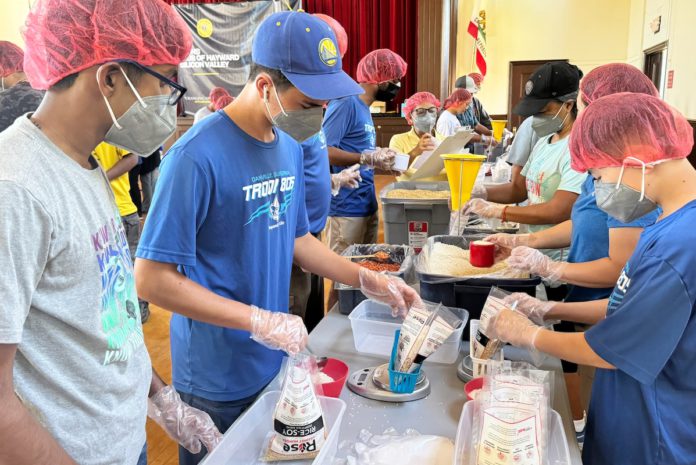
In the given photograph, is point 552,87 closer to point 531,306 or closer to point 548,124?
point 548,124

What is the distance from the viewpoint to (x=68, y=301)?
0.72m

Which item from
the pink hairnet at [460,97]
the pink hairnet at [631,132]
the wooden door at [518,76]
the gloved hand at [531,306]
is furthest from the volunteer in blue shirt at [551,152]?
the wooden door at [518,76]

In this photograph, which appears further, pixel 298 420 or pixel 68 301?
pixel 298 420

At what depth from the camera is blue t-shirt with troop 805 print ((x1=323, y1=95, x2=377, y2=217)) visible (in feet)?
8.95

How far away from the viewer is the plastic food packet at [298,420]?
0.88m

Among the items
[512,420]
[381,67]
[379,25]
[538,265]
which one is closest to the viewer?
[512,420]

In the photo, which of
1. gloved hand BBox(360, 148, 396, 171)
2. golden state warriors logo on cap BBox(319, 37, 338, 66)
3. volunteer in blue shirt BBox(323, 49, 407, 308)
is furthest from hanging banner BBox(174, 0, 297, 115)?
golden state warriors logo on cap BBox(319, 37, 338, 66)

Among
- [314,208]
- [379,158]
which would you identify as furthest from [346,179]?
[314,208]

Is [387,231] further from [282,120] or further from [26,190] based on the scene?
[26,190]

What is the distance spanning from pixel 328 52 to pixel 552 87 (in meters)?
1.14

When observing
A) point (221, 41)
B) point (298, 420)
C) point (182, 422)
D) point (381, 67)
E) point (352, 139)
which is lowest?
point (182, 422)

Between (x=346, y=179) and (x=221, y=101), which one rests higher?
(x=221, y=101)

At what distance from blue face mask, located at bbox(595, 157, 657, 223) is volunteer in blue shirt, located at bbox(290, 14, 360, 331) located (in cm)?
117

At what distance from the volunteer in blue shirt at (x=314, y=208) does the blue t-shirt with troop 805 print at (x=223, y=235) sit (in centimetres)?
92
